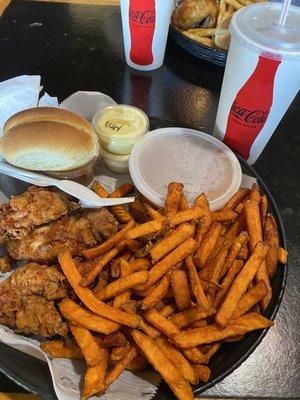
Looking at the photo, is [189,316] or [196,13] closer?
[189,316]

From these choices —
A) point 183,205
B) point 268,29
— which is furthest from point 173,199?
point 268,29

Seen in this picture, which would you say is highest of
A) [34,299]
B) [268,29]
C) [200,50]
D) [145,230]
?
[268,29]

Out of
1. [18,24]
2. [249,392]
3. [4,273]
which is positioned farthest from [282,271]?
[18,24]

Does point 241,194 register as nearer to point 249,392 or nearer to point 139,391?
point 249,392

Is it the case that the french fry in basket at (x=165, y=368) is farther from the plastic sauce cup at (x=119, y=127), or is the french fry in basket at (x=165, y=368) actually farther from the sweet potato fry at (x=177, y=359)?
the plastic sauce cup at (x=119, y=127)

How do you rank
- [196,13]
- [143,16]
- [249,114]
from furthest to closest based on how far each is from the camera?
[196,13] → [143,16] → [249,114]

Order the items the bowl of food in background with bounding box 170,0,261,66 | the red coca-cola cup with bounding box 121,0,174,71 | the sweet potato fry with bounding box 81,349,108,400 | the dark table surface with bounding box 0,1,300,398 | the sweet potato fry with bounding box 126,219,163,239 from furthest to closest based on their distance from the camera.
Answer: the bowl of food in background with bounding box 170,0,261,66 < the red coca-cola cup with bounding box 121,0,174,71 < the dark table surface with bounding box 0,1,300,398 < the sweet potato fry with bounding box 126,219,163,239 < the sweet potato fry with bounding box 81,349,108,400

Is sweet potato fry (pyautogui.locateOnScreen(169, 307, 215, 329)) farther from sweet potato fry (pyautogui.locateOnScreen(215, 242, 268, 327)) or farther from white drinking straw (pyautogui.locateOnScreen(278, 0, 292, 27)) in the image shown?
white drinking straw (pyautogui.locateOnScreen(278, 0, 292, 27))

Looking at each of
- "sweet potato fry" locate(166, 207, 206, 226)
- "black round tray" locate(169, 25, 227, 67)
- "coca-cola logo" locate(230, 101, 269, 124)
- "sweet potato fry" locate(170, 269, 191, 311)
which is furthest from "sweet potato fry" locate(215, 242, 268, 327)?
"black round tray" locate(169, 25, 227, 67)

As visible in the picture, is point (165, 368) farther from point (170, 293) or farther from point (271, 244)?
point (271, 244)
